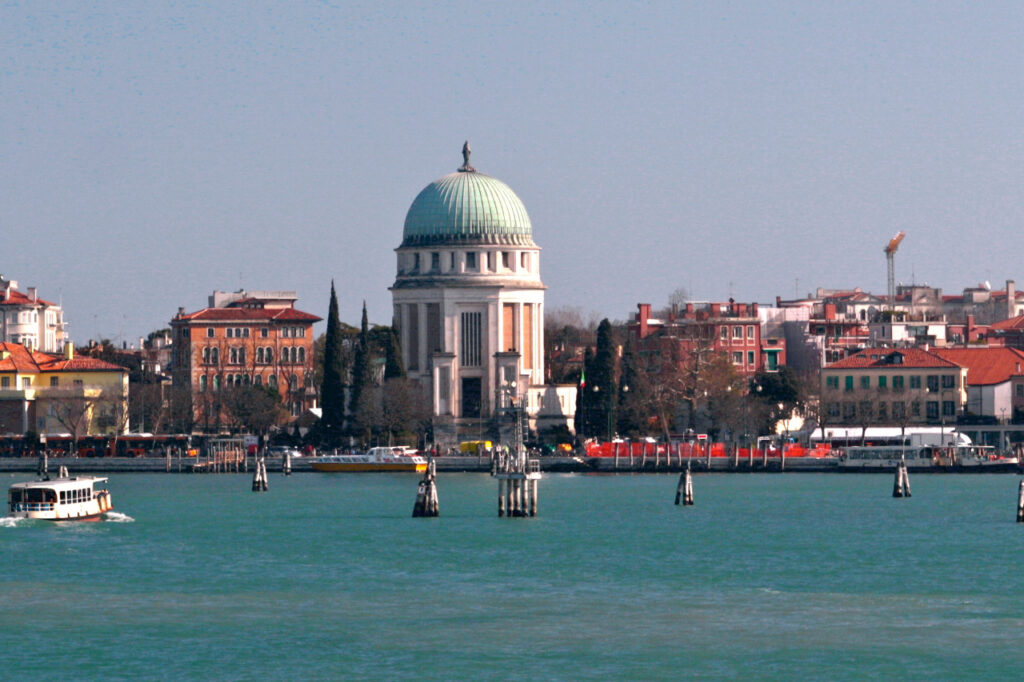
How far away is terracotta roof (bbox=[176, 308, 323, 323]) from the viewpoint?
102562 mm

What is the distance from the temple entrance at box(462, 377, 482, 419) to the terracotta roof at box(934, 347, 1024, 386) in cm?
1748

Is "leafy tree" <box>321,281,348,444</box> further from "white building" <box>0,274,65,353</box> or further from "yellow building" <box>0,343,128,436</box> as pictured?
"white building" <box>0,274,65,353</box>

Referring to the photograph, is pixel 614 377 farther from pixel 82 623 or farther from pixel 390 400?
pixel 82 623

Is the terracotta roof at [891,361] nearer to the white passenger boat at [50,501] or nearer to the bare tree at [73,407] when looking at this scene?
the bare tree at [73,407]

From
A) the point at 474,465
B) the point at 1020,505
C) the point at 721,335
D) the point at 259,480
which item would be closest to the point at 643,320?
the point at 721,335

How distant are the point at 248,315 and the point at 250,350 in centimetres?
203

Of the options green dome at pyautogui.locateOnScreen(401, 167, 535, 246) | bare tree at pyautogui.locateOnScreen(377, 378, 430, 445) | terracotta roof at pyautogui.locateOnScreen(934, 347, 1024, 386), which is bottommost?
bare tree at pyautogui.locateOnScreen(377, 378, 430, 445)

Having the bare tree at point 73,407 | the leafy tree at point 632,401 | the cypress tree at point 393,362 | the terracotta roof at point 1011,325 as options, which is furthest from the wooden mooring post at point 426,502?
the terracotta roof at point 1011,325

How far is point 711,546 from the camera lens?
48719 mm

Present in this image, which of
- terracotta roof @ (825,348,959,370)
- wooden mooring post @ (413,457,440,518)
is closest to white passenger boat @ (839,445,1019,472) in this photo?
terracotta roof @ (825,348,959,370)

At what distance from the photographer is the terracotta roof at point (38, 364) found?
90.8 metres

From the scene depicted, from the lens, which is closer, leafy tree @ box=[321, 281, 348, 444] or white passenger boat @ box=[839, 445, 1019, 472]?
white passenger boat @ box=[839, 445, 1019, 472]

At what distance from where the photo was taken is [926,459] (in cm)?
8012

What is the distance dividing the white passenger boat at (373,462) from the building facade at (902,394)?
50.6 feet
